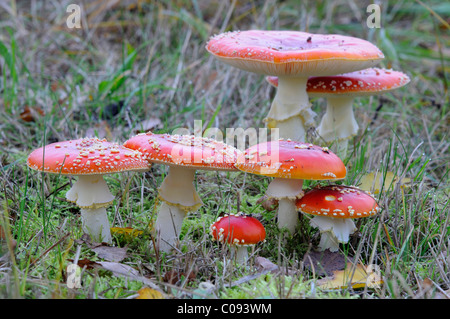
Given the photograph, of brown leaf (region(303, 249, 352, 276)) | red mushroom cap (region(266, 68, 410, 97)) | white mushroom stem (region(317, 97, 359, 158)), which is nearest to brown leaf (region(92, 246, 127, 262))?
brown leaf (region(303, 249, 352, 276))

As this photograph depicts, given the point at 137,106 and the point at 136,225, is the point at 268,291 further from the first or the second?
the point at 137,106

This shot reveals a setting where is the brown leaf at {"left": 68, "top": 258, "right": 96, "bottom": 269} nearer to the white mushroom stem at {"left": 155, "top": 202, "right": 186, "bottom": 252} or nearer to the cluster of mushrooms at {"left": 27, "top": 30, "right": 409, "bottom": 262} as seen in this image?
the cluster of mushrooms at {"left": 27, "top": 30, "right": 409, "bottom": 262}

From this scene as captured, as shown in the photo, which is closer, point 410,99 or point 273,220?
point 273,220

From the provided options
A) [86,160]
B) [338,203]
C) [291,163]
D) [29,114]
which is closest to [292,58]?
[291,163]

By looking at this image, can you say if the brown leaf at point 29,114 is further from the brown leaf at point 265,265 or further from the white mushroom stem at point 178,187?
the brown leaf at point 265,265
